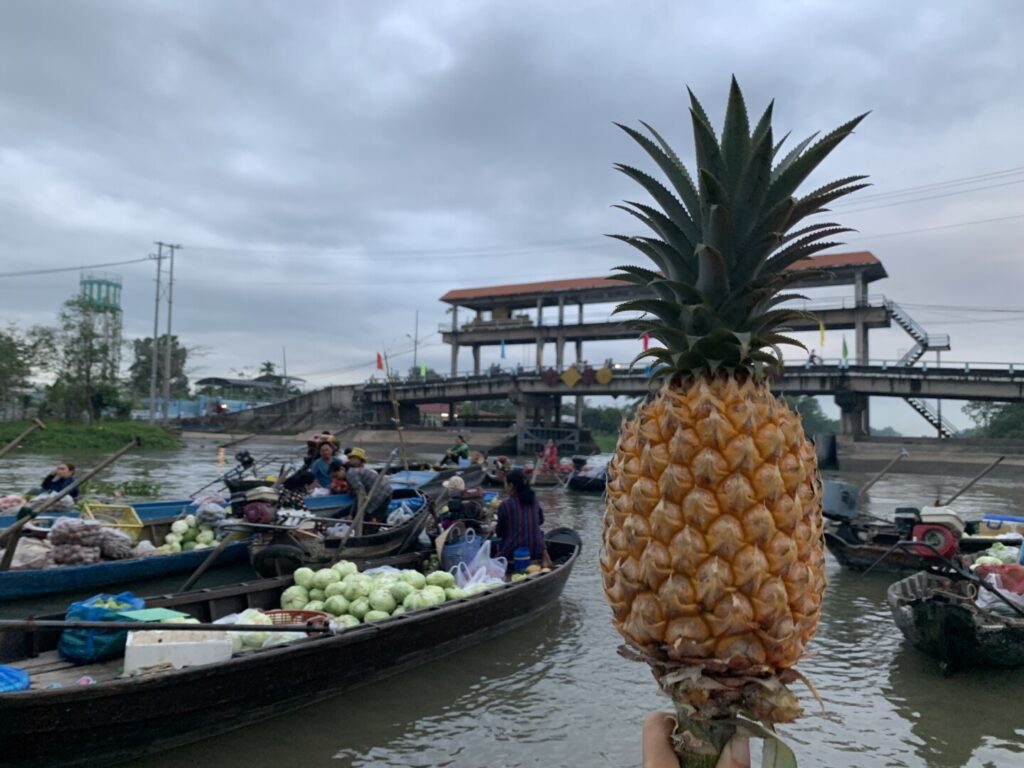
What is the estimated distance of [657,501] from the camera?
2.02m

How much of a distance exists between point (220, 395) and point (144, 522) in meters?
84.3

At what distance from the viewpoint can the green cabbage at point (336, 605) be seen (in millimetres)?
8203

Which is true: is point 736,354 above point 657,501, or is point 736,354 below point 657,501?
above

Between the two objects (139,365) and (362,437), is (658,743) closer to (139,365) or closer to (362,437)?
(362,437)

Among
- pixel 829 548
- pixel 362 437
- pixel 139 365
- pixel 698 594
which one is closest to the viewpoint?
pixel 698 594

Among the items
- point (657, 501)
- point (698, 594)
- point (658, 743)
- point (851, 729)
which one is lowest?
point (851, 729)

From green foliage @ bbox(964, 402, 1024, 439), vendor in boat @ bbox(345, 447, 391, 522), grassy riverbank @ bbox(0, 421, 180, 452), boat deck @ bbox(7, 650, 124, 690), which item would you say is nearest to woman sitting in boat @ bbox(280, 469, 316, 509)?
vendor in boat @ bbox(345, 447, 391, 522)

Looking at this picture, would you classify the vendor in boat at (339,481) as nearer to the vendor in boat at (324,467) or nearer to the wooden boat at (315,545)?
the vendor in boat at (324,467)

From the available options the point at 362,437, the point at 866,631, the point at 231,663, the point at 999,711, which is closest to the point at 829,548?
the point at 866,631

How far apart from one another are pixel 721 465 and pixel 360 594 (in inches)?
285

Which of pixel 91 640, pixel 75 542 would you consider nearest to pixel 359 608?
pixel 91 640

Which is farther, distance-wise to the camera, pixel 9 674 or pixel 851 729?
pixel 851 729

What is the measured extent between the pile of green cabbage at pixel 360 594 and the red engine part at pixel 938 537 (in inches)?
301

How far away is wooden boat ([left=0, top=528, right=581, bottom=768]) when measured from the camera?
205 inches
